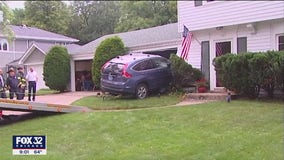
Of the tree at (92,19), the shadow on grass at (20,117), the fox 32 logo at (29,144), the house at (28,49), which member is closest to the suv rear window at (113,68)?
the shadow on grass at (20,117)

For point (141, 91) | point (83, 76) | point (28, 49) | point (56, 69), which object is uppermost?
point (28, 49)

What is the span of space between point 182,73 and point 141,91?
69.2 inches

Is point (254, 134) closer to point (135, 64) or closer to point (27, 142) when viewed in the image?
point (27, 142)

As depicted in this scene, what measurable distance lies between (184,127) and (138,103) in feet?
16.8

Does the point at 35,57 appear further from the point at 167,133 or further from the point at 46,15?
the point at 167,133

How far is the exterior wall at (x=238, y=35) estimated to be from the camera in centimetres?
1538

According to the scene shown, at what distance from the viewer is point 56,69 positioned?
1012 inches

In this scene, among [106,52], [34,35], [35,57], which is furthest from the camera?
[34,35]

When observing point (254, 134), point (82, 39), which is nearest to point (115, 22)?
A: point (82, 39)

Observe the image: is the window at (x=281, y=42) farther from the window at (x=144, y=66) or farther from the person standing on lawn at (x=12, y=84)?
the person standing on lawn at (x=12, y=84)

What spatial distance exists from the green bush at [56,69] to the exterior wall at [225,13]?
964cm

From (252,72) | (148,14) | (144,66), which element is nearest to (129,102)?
(144,66)

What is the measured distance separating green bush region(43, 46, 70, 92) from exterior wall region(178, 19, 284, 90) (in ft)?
32.2

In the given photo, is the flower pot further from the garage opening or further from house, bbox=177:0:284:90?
A: the garage opening
